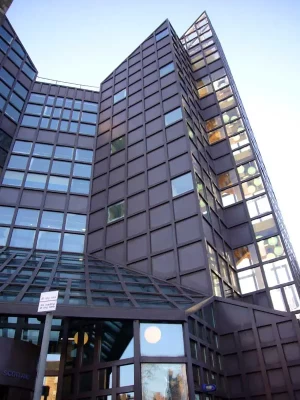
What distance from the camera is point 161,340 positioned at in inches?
503

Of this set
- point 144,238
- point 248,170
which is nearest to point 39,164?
point 144,238

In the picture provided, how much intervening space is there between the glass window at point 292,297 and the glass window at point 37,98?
2681 centimetres

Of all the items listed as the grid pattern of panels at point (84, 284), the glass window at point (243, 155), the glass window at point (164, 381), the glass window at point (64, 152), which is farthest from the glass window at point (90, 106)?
the glass window at point (164, 381)

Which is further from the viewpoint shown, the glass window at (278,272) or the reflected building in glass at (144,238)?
the glass window at (278,272)

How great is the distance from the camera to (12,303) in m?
12.3

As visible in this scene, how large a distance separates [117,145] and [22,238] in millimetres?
10665

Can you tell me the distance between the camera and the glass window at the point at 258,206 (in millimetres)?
23812

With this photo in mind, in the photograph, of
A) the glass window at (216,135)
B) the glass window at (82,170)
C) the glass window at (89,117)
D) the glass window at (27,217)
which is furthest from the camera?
the glass window at (89,117)

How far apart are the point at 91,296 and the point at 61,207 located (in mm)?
12797

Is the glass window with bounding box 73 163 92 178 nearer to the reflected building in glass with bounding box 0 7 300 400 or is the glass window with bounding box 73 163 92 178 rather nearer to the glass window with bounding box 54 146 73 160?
the reflected building in glass with bounding box 0 7 300 400

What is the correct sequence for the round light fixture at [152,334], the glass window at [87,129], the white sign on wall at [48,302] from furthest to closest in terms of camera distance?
1. the glass window at [87,129]
2. the round light fixture at [152,334]
3. the white sign on wall at [48,302]

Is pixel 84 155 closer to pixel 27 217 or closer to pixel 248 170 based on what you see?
pixel 27 217

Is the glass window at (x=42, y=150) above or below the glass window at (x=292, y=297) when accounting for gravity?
above

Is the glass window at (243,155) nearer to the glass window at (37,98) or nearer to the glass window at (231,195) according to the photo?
the glass window at (231,195)
